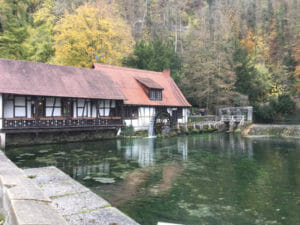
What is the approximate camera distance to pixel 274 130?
2906cm

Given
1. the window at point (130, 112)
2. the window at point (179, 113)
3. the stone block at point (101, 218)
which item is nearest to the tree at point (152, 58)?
the window at point (179, 113)

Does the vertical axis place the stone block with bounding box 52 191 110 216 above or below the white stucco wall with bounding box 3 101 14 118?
below

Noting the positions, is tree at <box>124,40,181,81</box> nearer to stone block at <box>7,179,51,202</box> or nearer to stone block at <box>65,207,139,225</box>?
stone block at <box>65,207,139,225</box>

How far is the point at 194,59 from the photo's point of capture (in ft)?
125

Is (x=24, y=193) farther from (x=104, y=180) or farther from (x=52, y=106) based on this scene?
(x=52, y=106)

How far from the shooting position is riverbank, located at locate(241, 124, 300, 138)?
27634mm

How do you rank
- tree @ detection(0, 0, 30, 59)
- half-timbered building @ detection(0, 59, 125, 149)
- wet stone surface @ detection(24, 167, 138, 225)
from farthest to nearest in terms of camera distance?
tree @ detection(0, 0, 30, 59)
half-timbered building @ detection(0, 59, 125, 149)
wet stone surface @ detection(24, 167, 138, 225)

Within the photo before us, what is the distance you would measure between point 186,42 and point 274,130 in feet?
83.4

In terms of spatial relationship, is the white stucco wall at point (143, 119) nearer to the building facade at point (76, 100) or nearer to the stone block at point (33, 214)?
the building facade at point (76, 100)

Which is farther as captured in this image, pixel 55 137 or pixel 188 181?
pixel 55 137

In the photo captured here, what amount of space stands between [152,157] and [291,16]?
47.7 metres

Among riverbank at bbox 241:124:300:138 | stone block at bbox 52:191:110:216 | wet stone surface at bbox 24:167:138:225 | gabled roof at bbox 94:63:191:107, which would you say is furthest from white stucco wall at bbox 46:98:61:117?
riverbank at bbox 241:124:300:138

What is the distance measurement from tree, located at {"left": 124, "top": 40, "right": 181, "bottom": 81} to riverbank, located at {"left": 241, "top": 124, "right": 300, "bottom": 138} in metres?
12.6

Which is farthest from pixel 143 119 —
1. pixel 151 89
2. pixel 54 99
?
pixel 54 99
